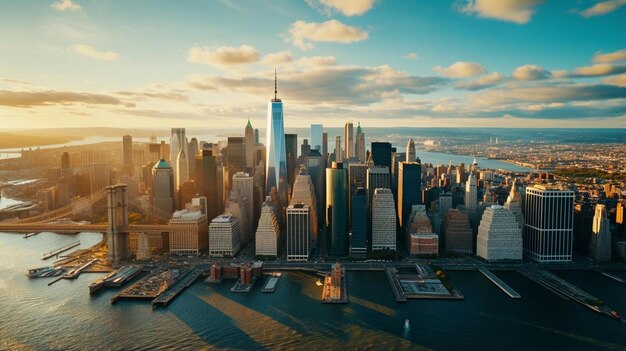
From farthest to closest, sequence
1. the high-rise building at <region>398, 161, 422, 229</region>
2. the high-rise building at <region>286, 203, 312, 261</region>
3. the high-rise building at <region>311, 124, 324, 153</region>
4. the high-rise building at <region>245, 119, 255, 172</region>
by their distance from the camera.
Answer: the high-rise building at <region>311, 124, 324, 153</region>, the high-rise building at <region>245, 119, 255, 172</region>, the high-rise building at <region>398, 161, 422, 229</region>, the high-rise building at <region>286, 203, 312, 261</region>

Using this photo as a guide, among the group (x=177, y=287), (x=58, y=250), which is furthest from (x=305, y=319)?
(x=58, y=250)

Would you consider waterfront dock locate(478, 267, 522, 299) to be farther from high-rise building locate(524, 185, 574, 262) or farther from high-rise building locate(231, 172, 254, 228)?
high-rise building locate(231, 172, 254, 228)

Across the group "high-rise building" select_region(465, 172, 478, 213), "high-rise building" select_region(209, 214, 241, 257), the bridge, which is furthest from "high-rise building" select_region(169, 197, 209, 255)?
"high-rise building" select_region(465, 172, 478, 213)

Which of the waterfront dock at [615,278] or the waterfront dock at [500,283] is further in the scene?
the waterfront dock at [615,278]

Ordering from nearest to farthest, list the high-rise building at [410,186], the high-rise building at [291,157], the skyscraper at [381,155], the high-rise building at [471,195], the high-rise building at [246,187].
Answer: the high-rise building at [471,195]
the high-rise building at [410,186]
the high-rise building at [246,187]
the skyscraper at [381,155]
the high-rise building at [291,157]

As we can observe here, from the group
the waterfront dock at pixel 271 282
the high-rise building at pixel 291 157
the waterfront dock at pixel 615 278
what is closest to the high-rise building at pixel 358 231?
the waterfront dock at pixel 271 282

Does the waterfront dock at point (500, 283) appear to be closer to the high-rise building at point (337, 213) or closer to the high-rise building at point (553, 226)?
the high-rise building at point (553, 226)
